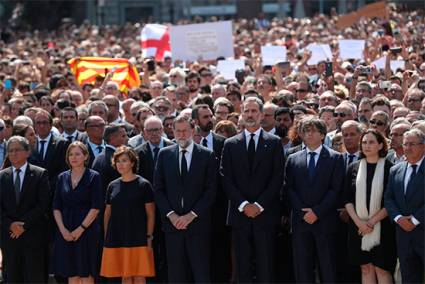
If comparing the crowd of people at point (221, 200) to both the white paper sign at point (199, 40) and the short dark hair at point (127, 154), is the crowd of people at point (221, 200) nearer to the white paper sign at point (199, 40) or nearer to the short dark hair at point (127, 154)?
the short dark hair at point (127, 154)

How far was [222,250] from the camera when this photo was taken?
12742mm

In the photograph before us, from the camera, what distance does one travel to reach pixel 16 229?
12.4 m

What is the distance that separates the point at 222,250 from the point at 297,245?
3.89 feet

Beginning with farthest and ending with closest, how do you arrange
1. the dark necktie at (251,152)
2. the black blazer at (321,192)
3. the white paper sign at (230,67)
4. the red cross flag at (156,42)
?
1. the red cross flag at (156,42)
2. the white paper sign at (230,67)
3. the dark necktie at (251,152)
4. the black blazer at (321,192)

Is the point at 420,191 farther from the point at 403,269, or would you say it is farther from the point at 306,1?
the point at 306,1

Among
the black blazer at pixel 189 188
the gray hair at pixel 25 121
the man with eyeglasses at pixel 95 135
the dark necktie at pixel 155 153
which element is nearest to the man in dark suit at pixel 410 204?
the black blazer at pixel 189 188

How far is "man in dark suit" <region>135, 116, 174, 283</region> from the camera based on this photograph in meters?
12.6

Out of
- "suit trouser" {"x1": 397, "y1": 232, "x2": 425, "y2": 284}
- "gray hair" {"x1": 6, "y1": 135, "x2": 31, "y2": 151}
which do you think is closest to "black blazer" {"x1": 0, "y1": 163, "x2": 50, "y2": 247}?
"gray hair" {"x1": 6, "y1": 135, "x2": 31, "y2": 151}

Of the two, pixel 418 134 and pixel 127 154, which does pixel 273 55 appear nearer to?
pixel 127 154

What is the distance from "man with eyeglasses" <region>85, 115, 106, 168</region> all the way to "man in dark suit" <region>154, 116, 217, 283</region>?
1435 millimetres

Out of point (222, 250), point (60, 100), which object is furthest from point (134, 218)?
point (60, 100)

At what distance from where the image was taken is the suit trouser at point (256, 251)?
12000mm

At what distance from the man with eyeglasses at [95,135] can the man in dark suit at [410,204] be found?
12.0 ft

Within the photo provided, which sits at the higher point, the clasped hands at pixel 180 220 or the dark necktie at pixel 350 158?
the dark necktie at pixel 350 158
